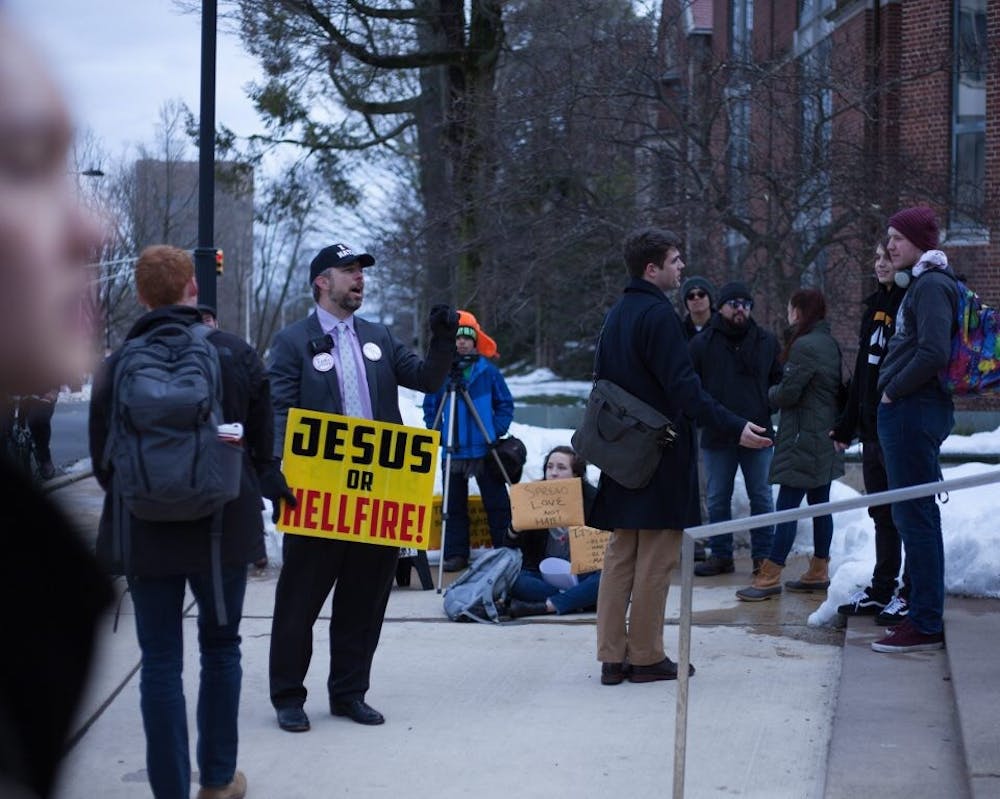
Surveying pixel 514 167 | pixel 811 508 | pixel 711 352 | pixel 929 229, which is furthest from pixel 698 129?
pixel 811 508

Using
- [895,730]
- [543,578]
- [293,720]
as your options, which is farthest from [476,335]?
[895,730]

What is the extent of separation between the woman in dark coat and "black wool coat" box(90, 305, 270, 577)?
4.45 metres

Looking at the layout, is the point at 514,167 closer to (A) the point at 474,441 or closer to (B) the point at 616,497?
(A) the point at 474,441

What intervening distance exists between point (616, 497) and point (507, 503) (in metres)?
3.41

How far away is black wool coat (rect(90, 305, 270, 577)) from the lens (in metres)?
4.56

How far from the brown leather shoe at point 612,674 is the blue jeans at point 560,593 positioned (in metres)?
1.58

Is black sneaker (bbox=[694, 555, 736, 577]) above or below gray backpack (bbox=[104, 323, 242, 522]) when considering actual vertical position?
below

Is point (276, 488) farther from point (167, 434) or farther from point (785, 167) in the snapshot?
point (785, 167)

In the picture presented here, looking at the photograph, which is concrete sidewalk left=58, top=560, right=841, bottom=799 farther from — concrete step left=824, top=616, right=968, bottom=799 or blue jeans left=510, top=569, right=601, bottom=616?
blue jeans left=510, top=569, right=601, bottom=616

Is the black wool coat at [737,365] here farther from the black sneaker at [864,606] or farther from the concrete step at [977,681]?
the concrete step at [977,681]

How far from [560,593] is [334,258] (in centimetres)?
307

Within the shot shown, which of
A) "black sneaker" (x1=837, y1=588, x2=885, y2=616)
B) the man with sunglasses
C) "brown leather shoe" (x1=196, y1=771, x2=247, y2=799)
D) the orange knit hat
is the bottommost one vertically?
"brown leather shoe" (x1=196, y1=771, x2=247, y2=799)

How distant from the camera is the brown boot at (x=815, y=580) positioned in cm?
873

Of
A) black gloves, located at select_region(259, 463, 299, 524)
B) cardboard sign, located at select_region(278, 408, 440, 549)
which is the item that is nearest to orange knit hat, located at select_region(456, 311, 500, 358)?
cardboard sign, located at select_region(278, 408, 440, 549)
